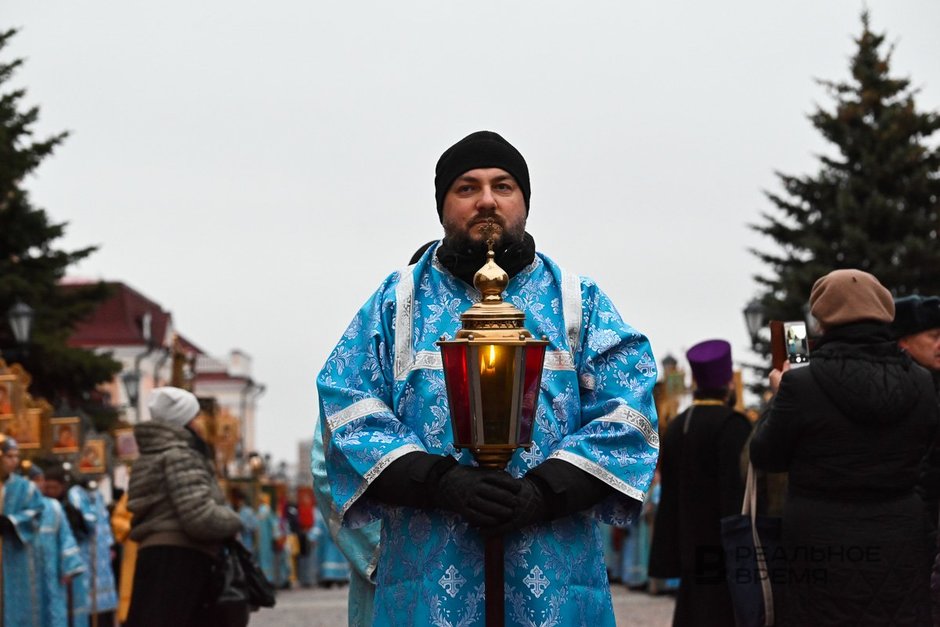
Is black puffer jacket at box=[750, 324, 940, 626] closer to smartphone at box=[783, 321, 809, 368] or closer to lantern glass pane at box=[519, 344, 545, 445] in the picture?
smartphone at box=[783, 321, 809, 368]

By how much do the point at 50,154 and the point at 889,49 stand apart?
17281mm

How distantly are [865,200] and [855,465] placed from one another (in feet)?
102

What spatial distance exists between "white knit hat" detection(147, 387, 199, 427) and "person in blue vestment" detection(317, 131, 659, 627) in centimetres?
462

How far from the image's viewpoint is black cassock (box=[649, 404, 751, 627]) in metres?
8.96

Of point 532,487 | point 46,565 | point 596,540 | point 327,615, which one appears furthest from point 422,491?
point 327,615

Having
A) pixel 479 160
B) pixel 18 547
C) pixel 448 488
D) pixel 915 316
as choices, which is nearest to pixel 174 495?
pixel 915 316

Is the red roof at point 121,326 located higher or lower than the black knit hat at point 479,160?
higher

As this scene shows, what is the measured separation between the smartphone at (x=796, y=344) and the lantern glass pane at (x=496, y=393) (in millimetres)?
2404

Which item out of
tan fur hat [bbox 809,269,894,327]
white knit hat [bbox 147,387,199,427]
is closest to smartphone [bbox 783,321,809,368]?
tan fur hat [bbox 809,269,894,327]

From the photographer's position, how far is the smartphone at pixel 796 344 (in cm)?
699

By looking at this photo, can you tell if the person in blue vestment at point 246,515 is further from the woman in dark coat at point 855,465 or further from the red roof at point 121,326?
the red roof at point 121,326

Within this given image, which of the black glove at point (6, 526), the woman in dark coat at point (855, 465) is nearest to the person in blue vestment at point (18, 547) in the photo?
the black glove at point (6, 526)

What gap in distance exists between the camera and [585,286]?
554 centimetres

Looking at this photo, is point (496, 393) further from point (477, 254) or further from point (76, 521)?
point (76, 521)
